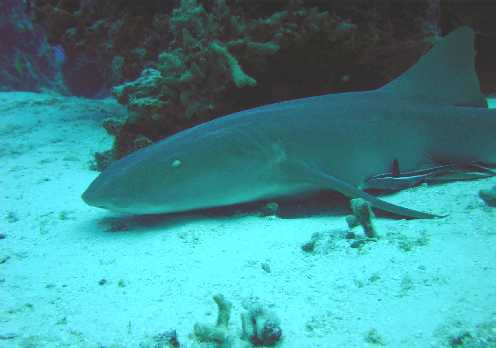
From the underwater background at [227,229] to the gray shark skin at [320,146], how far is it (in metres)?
0.26

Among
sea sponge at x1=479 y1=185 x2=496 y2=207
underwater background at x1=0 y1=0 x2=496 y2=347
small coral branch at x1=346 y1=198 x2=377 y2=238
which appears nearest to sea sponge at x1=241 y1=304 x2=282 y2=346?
underwater background at x1=0 y1=0 x2=496 y2=347

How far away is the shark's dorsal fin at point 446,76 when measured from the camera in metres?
A: 4.12

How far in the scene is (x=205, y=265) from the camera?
2492 millimetres

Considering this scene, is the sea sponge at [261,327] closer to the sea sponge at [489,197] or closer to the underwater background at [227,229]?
the underwater background at [227,229]

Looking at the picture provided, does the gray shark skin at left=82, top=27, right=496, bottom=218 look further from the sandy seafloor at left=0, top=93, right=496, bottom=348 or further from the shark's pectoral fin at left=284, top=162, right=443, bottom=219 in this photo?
the sandy seafloor at left=0, top=93, right=496, bottom=348

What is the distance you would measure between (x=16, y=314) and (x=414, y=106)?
12.8 feet

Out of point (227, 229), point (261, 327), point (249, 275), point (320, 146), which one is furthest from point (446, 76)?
point (261, 327)

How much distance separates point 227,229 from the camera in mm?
3092

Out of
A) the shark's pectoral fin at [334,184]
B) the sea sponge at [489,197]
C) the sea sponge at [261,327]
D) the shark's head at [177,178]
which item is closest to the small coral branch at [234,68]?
the shark's head at [177,178]

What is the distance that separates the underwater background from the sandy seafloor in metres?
0.01

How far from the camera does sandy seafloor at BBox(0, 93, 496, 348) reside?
1766 millimetres

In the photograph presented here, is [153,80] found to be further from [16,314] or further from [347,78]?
[16,314]

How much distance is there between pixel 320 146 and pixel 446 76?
6.08ft

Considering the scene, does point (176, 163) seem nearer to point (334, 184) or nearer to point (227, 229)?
point (227, 229)
